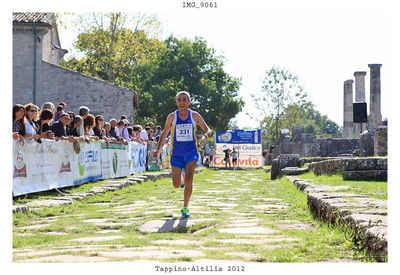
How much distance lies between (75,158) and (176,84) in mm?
33074

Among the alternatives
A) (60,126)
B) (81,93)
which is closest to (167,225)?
(60,126)

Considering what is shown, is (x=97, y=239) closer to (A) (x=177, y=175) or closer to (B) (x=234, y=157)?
(A) (x=177, y=175)

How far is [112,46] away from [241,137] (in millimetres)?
11569

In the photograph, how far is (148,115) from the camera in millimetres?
44688

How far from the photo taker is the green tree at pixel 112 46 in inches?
1468

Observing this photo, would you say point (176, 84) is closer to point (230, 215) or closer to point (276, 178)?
point (276, 178)

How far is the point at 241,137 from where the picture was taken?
110ft

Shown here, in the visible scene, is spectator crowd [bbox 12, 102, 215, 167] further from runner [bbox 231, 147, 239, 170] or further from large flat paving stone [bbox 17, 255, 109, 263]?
runner [bbox 231, 147, 239, 170]

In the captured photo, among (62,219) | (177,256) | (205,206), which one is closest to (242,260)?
(177,256)

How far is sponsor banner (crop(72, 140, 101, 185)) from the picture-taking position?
10805 millimetres

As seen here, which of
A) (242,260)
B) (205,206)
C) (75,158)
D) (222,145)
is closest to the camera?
(242,260)

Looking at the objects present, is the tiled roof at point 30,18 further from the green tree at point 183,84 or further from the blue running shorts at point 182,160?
the blue running shorts at point 182,160

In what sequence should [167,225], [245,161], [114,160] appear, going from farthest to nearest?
[245,161]
[114,160]
[167,225]

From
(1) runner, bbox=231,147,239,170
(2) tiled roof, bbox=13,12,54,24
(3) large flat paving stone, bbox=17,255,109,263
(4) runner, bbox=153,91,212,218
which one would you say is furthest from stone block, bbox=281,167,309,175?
(2) tiled roof, bbox=13,12,54,24
